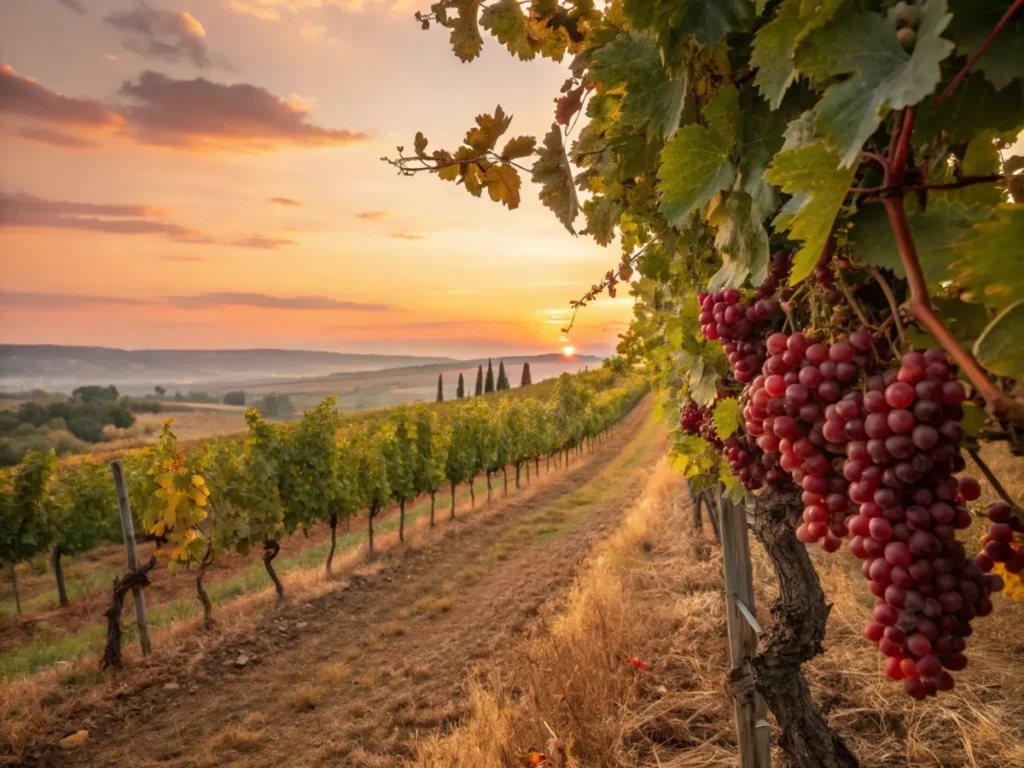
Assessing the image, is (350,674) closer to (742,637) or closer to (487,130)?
(742,637)

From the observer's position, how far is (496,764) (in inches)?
181

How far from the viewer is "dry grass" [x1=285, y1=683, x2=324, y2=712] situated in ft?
26.3

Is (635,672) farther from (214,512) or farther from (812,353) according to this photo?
(214,512)

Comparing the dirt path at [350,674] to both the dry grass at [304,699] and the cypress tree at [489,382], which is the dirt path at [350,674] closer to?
the dry grass at [304,699]

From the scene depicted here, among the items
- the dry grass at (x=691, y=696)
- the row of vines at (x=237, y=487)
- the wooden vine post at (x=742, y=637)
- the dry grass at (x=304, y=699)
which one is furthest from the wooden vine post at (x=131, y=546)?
the wooden vine post at (x=742, y=637)

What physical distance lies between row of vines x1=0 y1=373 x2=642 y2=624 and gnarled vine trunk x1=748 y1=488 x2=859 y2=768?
34.2 ft

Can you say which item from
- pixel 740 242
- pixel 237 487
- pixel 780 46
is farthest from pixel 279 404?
pixel 780 46

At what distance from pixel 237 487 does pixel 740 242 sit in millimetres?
12720

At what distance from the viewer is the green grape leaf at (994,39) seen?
2.58 feet

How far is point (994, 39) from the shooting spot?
2.60ft

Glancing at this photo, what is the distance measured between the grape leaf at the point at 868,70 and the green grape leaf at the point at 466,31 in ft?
5.67

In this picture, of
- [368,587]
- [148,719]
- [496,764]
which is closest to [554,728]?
[496,764]

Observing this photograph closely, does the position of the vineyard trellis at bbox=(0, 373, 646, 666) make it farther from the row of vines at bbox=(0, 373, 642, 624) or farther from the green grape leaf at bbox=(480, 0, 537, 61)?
the green grape leaf at bbox=(480, 0, 537, 61)

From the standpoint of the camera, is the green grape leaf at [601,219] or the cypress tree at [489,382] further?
the cypress tree at [489,382]
